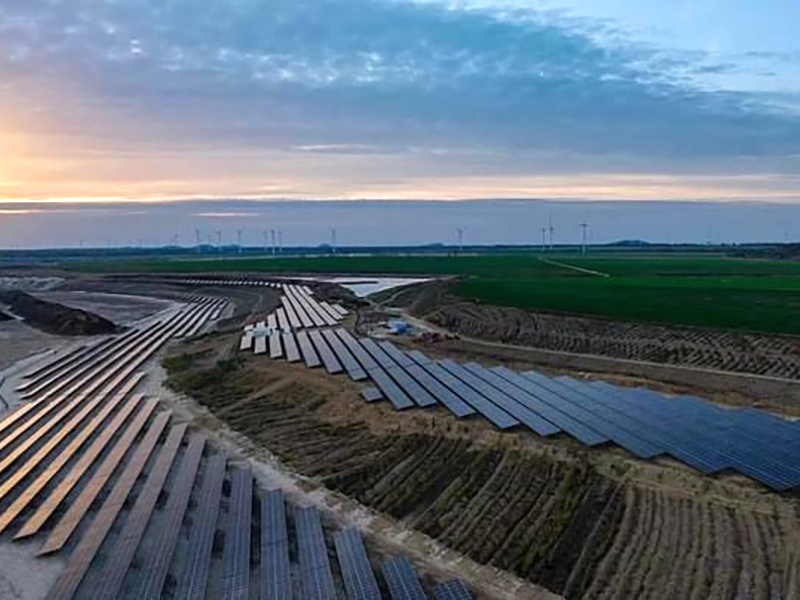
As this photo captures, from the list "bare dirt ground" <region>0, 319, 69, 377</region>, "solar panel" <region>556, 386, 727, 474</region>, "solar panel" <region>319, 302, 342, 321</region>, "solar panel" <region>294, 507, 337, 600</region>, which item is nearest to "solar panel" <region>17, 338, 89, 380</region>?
"bare dirt ground" <region>0, 319, 69, 377</region>

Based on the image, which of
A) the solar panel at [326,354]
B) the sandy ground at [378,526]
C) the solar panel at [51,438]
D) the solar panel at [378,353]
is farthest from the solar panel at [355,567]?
the solar panel at [378,353]

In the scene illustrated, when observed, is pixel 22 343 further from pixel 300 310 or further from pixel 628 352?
pixel 628 352

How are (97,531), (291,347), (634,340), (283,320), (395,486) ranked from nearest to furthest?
1. (97,531)
2. (395,486)
3. (291,347)
4. (634,340)
5. (283,320)

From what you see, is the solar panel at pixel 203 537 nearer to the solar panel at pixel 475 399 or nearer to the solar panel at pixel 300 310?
the solar panel at pixel 475 399

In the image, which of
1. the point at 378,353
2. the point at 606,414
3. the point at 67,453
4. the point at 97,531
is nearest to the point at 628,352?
the point at 378,353

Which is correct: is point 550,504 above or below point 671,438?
below

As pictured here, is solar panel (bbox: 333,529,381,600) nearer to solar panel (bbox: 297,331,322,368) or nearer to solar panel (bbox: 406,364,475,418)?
solar panel (bbox: 406,364,475,418)
